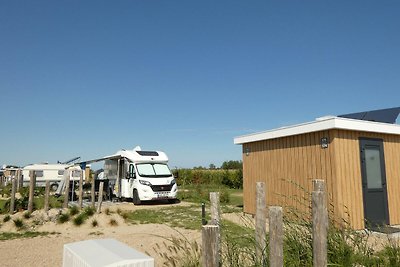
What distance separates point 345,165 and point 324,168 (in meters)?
0.52

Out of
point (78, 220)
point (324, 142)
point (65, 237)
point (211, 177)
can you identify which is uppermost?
point (324, 142)

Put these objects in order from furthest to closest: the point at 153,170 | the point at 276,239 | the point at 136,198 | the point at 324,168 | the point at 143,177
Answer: the point at 153,170, the point at 136,198, the point at 143,177, the point at 324,168, the point at 276,239

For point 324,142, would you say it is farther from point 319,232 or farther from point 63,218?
point 63,218

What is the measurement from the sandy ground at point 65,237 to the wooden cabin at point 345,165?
328 cm

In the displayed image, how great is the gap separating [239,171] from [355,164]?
1993 cm

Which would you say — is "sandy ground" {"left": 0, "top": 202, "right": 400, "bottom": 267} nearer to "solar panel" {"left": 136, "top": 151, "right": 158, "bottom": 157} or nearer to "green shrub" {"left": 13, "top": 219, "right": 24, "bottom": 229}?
"green shrub" {"left": 13, "top": 219, "right": 24, "bottom": 229}

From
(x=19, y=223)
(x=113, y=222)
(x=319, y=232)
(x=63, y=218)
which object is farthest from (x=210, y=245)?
(x=19, y=223)

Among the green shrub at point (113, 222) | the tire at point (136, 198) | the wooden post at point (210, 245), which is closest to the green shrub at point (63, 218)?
the green shrub at point (113, 222)

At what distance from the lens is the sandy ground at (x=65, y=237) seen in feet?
21.0

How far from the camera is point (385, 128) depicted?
9398 millimetres

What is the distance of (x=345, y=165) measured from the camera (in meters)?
8.58

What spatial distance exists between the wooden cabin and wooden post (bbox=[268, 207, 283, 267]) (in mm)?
5122

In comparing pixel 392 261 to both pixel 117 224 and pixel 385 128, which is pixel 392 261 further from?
pixel 117 224

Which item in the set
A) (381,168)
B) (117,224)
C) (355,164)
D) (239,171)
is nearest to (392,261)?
(355,164)
